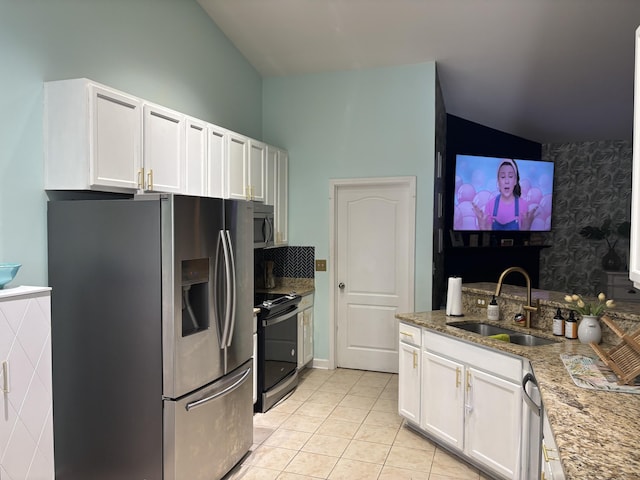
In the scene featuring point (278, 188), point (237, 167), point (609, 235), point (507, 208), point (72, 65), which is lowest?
point (609, 235)

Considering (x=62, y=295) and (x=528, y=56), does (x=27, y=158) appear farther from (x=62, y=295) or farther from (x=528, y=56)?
(x=528, y=56)

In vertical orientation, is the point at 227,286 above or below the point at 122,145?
below

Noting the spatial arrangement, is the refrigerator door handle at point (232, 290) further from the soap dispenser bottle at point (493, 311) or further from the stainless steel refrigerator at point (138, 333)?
the soap dispenser bottle at point (493, 311)

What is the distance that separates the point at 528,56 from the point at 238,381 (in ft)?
12.7

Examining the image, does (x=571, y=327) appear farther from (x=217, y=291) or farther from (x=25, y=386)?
(x=25, y=386)

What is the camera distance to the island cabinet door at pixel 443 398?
10.0ft

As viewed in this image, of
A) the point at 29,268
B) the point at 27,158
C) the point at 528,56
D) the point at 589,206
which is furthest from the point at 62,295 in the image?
the point at 589,206

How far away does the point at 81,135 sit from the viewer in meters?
2.55

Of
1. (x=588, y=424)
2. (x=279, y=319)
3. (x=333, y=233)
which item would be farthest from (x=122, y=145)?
(x=333, y=233)

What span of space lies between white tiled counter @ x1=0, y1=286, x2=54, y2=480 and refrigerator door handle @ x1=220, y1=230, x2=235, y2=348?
0.92 meters

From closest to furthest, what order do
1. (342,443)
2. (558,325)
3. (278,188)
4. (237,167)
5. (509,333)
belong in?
(558,325) → (509,333) → (342,443) → (237,167) → (278,188)

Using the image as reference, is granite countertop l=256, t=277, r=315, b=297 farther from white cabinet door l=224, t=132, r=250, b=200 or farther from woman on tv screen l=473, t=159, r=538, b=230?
woman on tv screen l=473, t=159, r=538, b=230

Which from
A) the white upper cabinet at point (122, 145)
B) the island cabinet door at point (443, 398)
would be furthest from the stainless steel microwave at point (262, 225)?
the island cabinet door at point (443, 398)

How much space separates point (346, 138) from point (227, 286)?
9.20 ft
